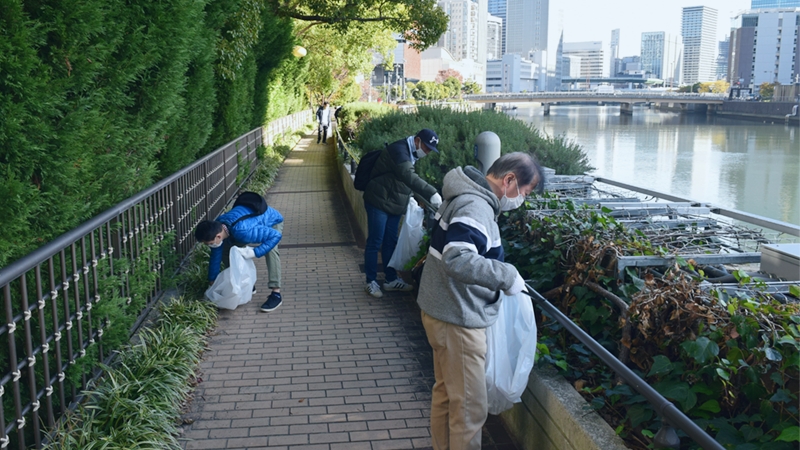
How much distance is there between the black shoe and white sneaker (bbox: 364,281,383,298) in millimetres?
902

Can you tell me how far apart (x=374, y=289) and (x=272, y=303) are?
103 centimetres

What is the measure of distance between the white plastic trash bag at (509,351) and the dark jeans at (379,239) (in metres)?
3.44

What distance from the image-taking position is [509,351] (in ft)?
11.2

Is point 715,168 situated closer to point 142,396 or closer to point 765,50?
point 142,396

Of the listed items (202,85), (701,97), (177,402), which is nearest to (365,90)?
(701,97)

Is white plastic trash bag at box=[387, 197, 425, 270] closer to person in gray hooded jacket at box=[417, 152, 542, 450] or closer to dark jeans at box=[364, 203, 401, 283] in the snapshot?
dark jeans at box=[364, 203, 401, 283]

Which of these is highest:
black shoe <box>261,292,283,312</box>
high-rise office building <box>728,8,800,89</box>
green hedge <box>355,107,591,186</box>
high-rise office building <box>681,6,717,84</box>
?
high-rise office building <box>681,6,717,84</box>

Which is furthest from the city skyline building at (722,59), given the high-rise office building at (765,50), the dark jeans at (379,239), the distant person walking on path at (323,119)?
the dark jeans at (379,239)

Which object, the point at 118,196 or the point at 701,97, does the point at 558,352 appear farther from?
the point at 701,97

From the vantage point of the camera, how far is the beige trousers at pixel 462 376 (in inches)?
124

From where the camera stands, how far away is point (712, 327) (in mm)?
2795

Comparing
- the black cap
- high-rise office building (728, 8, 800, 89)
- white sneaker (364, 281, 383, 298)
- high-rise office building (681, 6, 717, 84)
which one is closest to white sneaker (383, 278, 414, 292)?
white sneaker (364, 281, 383, 298)

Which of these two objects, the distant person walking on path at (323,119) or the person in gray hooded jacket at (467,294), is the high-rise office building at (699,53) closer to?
the distant person walking on path at (323,119)

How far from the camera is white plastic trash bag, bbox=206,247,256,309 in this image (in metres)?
5.89
